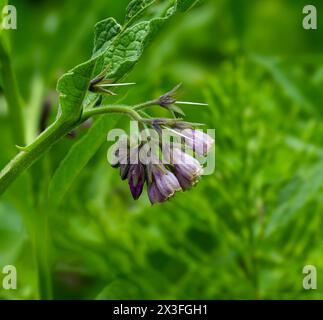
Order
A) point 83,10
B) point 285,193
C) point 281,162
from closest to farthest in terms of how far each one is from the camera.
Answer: point 285,193 → point 281,162 → point 83,10

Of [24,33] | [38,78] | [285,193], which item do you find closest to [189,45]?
[24,33]

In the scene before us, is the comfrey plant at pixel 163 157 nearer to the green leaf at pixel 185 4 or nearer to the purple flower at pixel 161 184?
the purple flower at pixel 161 184

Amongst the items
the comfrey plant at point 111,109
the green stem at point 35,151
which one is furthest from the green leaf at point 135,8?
the green stem at point 35,151
